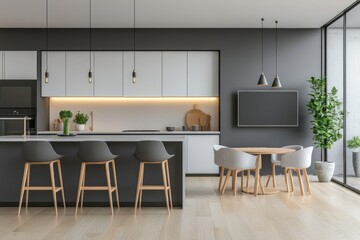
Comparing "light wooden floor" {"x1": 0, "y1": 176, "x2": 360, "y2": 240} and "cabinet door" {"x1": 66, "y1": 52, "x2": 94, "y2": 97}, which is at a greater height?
"cabinet door" {"x1": 66, "y1": 52, "x2": 94, "y2": 97}

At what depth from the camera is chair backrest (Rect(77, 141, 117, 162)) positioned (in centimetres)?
563

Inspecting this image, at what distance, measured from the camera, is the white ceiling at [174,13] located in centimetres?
722

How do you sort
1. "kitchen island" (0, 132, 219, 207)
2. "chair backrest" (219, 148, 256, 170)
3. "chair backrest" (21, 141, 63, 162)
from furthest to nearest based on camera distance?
1. "chair backrest" (219, 148, 256, 170)
2. "kitchen island" (0, 132, 219, 207)
3. "chair backrest" (21, 141, 63, 162)

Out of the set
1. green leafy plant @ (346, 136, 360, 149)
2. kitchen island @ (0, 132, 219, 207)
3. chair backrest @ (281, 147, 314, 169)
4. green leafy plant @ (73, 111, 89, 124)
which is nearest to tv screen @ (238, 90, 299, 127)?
green leafy plant @ (346, 136, 360, 149)

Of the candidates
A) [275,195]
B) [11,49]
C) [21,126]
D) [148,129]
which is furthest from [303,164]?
[11,49]

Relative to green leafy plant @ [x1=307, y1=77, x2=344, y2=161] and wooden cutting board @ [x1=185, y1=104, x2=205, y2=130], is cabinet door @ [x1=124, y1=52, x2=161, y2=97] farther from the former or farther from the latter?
green leafy plant @ [x1=307, y1=77, x2=344, y2=161]

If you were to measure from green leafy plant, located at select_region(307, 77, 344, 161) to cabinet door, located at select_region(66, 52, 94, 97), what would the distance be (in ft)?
14.3

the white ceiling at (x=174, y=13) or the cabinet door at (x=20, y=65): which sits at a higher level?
→ the white ceiling at (x=174, y=13)

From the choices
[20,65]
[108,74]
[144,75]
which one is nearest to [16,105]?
[20,65]

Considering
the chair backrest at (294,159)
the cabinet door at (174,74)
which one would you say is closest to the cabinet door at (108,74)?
the cabinet door at (174,74)

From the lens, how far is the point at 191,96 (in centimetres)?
916

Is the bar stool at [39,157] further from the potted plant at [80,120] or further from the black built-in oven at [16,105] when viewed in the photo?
the black built-in oven at [16,105]

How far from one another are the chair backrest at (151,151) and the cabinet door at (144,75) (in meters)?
3.55

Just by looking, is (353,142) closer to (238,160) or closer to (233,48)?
(238,160)
